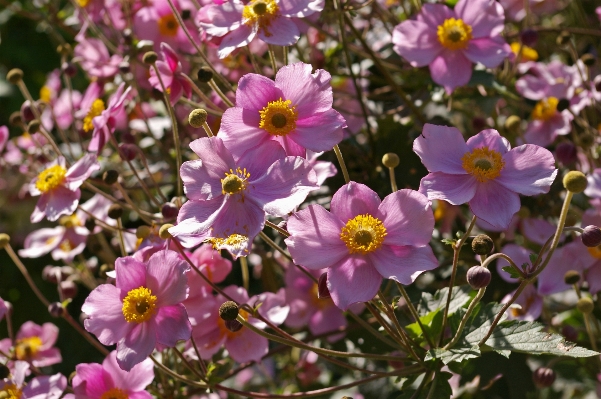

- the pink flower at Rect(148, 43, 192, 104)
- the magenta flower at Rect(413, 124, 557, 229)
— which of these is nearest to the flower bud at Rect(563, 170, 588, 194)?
the magenta flower at Rect(413, 124, 557, 229)

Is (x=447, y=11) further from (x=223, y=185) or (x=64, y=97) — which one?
(x=64, y=97)

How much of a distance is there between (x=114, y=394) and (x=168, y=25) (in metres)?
1.05

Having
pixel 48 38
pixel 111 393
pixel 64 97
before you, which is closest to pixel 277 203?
pixel 111 393

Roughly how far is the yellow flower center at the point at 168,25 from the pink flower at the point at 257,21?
19.1 inches

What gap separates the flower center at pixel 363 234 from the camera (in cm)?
124

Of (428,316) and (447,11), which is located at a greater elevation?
(447,11)

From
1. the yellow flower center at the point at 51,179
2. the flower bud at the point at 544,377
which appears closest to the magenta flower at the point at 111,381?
the yellow flower center at the point at 51,179

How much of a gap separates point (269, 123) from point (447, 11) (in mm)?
746

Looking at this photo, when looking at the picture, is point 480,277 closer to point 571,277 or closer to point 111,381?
point 571,277

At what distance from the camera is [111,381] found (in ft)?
4.93

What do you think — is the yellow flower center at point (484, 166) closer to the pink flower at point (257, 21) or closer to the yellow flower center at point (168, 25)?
the pink flower at point (257, 21)

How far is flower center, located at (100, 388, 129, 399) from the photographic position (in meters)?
1.48

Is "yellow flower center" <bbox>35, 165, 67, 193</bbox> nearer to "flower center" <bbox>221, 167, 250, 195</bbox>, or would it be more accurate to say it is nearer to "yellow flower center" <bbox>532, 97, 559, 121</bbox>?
"flower center" <bbox>221, 167, 250, 195</bbox>

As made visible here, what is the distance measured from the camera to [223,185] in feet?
4.07
